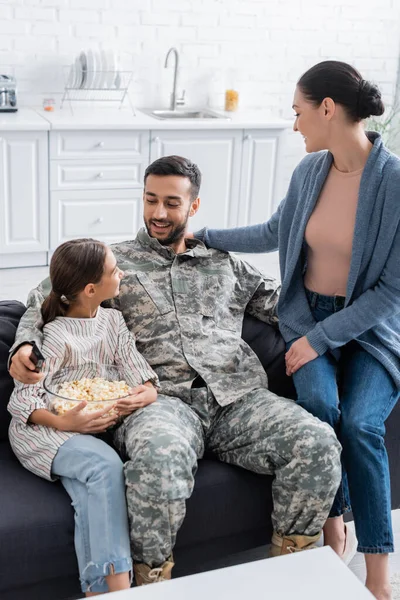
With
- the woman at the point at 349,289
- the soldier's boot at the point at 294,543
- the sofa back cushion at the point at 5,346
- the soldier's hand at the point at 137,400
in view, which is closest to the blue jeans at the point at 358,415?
the woman at the point at 349,289

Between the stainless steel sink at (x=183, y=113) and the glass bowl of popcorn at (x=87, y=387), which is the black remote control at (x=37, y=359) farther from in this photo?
the stainless steel sink at (x=183, y=113)

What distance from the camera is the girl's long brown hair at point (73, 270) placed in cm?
198

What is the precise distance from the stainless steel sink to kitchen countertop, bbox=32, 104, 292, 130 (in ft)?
0.26

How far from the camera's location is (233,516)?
1.92m

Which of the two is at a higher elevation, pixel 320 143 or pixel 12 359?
pixel 320 143

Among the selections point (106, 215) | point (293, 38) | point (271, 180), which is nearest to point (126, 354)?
point (106, 215)

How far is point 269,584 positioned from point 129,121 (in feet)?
10.6

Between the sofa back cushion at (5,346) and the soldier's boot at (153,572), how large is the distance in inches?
20.3

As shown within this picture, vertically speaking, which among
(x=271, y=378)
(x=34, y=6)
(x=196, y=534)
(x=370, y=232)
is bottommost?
(x=196, y=534)

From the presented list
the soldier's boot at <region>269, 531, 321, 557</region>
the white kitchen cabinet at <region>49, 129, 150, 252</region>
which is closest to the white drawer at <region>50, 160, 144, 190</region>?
the white kitchen cabinet at <region>49, 129, 150, 252</region>

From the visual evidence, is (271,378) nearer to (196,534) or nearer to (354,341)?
(354,341)

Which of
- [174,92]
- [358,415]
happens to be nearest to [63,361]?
[358,415]

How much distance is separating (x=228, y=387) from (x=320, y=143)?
687mm

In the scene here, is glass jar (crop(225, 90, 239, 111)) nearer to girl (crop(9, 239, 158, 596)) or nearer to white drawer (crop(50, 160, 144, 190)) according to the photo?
white drawer (crop(50, 160, 144, 190))
